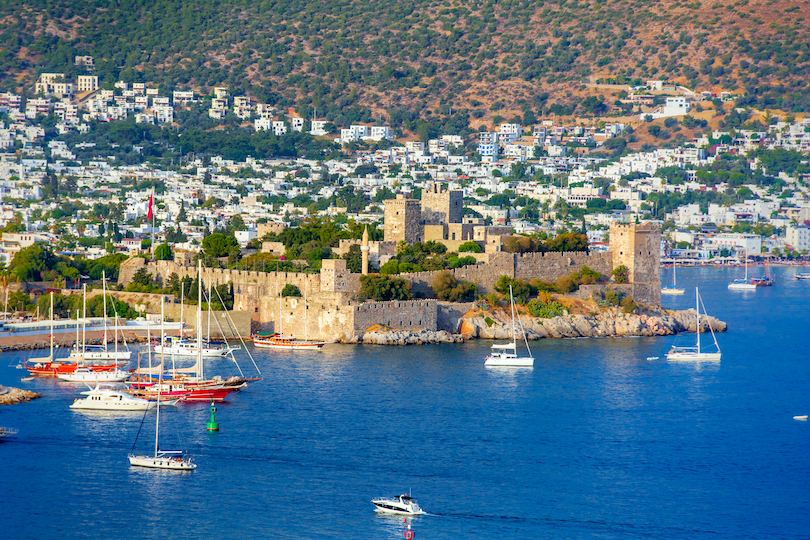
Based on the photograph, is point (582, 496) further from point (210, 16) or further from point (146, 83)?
point (210, 16)

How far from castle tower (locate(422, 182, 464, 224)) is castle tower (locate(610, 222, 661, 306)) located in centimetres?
544

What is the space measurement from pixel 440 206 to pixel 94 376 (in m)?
16.6

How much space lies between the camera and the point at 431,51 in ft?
443

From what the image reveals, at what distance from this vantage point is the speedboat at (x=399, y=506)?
74.9 feet

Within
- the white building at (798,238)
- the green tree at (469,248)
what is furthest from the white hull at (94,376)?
the white building at (798,238)

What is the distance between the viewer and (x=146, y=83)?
445 ft

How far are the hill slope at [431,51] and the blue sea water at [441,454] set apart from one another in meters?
91.9

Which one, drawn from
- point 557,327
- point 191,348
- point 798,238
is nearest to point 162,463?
point 191,348

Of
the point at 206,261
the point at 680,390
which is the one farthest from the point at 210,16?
the point at 680,390

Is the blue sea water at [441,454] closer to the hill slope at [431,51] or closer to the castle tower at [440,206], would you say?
the castle tower at [440,206]

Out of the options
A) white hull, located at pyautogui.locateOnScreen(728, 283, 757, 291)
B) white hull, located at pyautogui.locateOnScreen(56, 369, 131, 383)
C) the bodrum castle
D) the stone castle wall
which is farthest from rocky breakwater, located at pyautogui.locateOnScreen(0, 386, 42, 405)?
white hull, located at pyautogui.locateOnScreen(728, 283, 757, 291)

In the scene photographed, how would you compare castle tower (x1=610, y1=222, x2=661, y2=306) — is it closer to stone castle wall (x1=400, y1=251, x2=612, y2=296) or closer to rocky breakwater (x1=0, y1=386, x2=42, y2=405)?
stone castle wall (x1=400, y1=251, x2=612, y2=296)

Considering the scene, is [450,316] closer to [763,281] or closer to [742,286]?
[742,286]

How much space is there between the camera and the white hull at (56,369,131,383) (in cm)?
3238
